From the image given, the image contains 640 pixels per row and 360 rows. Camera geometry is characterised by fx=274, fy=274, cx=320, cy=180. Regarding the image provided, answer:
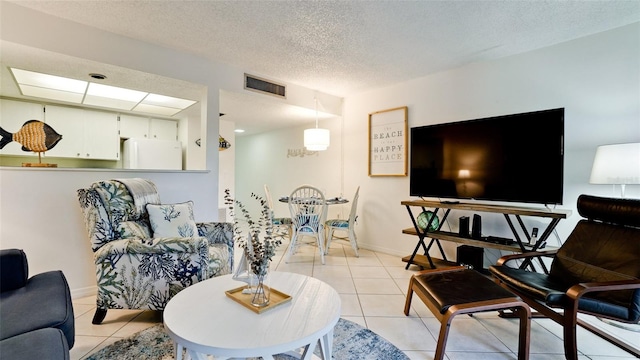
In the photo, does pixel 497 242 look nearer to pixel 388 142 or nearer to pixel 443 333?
pixel 443 333

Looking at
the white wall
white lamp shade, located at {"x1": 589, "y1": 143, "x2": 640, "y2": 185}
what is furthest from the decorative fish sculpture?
white lamp shade, located at {"x1": 589, "y1": 143, "x2": 640, "y2": 185}

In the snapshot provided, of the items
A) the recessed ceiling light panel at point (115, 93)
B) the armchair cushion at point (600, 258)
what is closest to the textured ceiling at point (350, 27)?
the recessed ceiling light panel at point (115, 93)

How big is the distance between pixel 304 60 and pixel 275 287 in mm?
2528

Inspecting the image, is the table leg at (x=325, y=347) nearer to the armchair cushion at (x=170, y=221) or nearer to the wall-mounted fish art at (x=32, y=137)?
the armchair cushion at (x=170, y=221)

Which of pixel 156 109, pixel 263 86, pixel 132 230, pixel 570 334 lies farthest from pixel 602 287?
pixel 156 109

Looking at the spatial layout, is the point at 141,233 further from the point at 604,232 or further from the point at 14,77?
the point at 604,232

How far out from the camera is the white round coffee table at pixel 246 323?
107 cm

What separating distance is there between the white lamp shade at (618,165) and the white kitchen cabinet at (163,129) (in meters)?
5.88

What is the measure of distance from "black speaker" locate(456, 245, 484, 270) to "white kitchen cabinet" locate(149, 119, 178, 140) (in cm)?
512

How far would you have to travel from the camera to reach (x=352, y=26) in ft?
7.91

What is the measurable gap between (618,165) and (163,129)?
6002 mm

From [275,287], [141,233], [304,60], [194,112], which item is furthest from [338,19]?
[194,112]

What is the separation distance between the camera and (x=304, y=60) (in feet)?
10.3

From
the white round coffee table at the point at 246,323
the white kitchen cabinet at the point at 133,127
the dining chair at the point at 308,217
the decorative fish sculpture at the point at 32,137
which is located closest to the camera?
the white round coffee table at the point at 246,323
